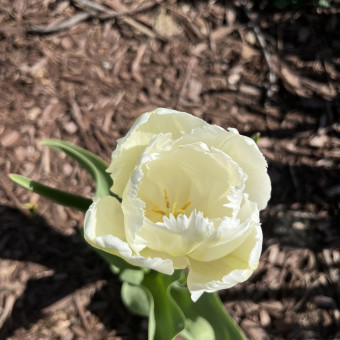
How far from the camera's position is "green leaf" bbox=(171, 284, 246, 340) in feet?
4.82

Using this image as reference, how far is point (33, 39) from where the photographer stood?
2400 mm

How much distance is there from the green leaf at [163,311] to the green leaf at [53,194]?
1.11 ft

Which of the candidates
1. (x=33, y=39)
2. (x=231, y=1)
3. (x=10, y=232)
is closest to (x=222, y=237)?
(x=10, y=232)

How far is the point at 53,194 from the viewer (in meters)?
1.58

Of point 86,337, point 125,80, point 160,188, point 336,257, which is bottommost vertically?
point 86,337

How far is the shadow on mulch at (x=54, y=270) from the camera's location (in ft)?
6.47

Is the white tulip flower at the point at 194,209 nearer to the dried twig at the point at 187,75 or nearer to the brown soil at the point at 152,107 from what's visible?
the brown soil at the point at 152,107

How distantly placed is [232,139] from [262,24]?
5.27 ft

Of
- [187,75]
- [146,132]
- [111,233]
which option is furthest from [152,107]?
[111,233]

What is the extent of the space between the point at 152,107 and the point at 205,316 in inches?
45.9

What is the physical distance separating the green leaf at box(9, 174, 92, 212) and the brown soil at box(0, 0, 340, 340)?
497mm

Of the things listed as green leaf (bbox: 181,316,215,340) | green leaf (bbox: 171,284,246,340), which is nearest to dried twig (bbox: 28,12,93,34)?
green leaf (bbox: 171,284,246,340)

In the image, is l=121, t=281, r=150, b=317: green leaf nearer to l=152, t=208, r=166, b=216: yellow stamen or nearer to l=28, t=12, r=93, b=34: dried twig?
l=152, t=208, r=166, b=216: yellow stamen

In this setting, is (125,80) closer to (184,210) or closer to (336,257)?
(184,210)
